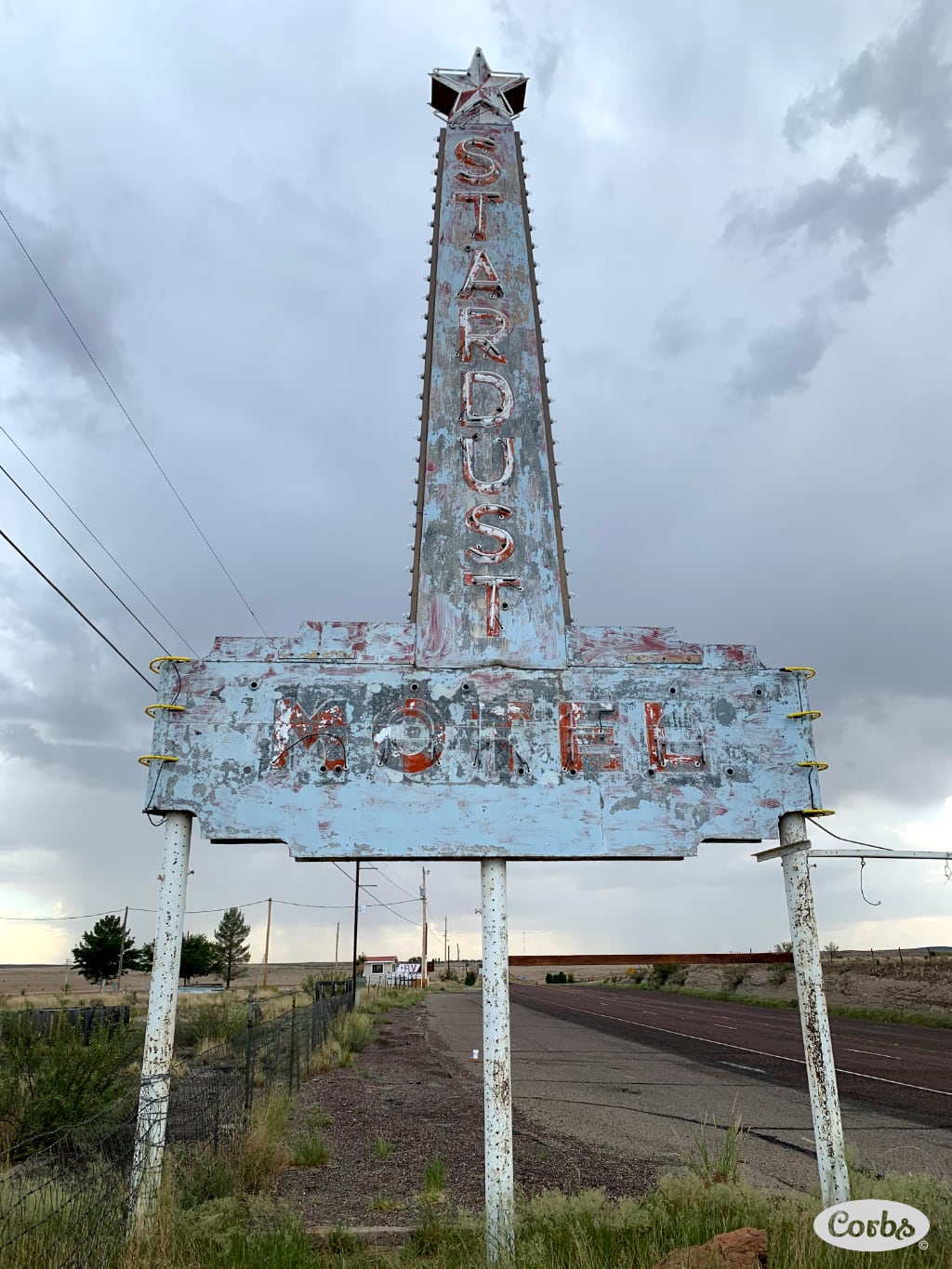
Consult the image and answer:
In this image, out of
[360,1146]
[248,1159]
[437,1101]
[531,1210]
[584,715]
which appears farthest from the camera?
[437,1101]

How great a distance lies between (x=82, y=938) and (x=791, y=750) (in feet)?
242

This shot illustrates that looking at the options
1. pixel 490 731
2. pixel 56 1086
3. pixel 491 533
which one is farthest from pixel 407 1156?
pixel 491 533

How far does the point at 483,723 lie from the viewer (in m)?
6.38

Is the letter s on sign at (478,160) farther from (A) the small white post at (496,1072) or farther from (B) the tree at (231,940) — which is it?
(B) the tree at (231,940)

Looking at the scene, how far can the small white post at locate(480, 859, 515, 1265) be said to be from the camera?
5453 mm

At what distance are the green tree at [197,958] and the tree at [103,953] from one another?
15.7ft

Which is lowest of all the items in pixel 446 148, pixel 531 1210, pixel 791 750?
pixel 531 1210

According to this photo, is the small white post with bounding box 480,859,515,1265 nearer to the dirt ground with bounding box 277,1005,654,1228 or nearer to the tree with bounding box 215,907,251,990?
the dirt ground with bounding box 277,1005,654,1228

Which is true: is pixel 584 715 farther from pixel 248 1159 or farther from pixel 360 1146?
pixel 360 1146

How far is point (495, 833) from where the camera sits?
6121 millimetres

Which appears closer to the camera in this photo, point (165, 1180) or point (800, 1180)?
point (165, 1180)

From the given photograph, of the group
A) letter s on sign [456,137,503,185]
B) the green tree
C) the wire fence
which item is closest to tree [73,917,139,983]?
the green tree

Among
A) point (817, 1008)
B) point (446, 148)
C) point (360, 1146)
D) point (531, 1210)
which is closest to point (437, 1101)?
point (360, 1146)

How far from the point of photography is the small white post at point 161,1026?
5.54m
